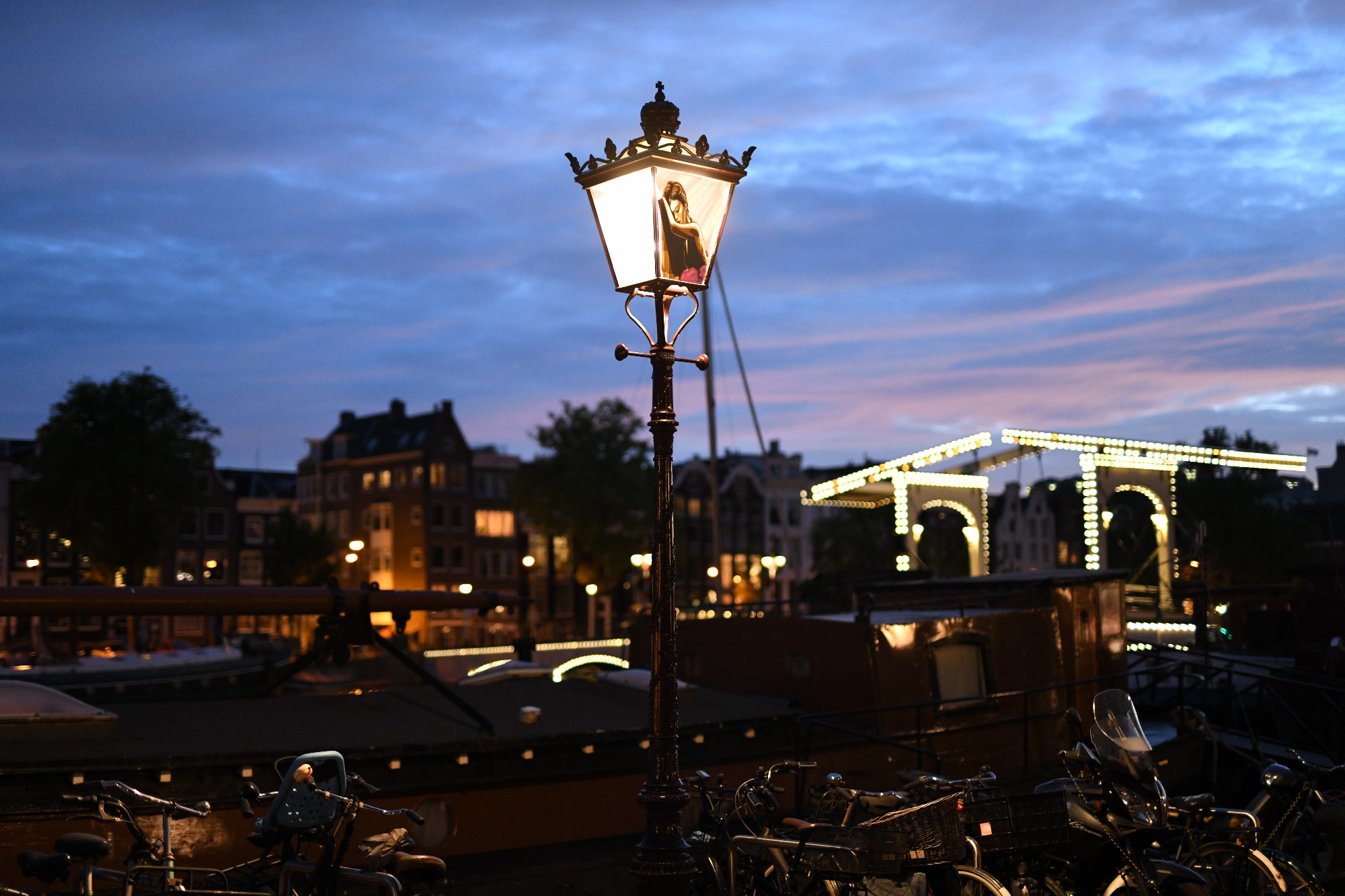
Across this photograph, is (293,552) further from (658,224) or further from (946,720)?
(658,224)

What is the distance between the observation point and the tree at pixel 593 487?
207 feet

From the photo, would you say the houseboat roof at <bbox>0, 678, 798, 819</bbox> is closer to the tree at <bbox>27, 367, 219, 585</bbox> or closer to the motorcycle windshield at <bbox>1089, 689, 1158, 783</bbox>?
the motorcycle windshield at <bbox>1089, 689, 1158, 783</bbox>

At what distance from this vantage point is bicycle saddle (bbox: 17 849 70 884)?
685cm

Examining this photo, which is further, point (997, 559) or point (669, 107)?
point (997, 559)

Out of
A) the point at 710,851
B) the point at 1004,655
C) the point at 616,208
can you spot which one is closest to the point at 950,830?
the point at 710,851

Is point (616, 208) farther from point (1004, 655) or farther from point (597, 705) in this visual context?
point (1004, 655)

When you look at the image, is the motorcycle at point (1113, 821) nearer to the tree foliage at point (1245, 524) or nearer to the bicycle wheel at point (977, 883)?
the bicycle wheel at point (977, 883)

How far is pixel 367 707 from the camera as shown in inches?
516

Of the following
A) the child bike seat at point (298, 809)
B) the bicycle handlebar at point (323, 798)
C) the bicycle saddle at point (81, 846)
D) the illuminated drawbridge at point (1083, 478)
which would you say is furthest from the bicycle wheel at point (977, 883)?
the illuminated drawbridge at point (1083, 478)

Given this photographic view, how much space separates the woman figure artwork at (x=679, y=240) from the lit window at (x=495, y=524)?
72.2 metres

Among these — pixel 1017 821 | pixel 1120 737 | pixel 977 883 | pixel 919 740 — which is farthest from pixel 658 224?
pixel 919 740

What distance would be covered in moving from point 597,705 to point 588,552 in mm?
50370

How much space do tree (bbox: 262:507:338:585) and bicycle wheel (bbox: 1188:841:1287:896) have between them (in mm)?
67514

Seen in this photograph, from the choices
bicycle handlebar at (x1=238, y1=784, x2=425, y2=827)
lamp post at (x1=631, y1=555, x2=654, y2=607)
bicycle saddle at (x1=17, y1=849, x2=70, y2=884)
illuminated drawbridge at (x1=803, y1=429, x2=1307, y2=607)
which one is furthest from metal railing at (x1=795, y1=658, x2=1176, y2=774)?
lamp post at (x1=631, y1=555, x2=654, y2=607)
